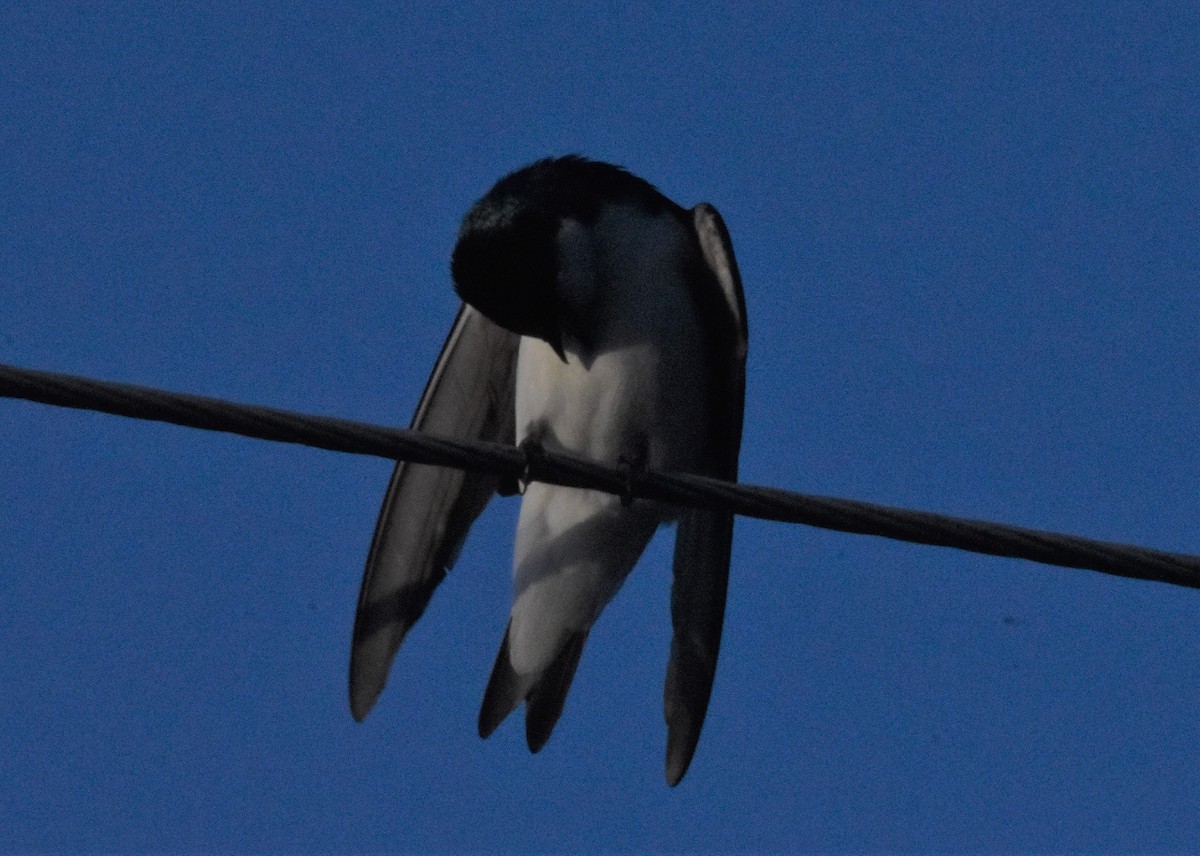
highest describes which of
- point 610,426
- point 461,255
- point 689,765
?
point 461,255

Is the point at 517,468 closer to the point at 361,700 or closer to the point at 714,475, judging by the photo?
the point at 361,700

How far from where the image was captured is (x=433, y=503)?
5539 millimetres

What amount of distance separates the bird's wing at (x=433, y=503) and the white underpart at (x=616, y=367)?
0.68ft

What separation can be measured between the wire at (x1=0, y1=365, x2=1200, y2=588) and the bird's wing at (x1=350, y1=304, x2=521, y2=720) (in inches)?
70.1

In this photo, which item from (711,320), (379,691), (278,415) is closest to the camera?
(278,415)

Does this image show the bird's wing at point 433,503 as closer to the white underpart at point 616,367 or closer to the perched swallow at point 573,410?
the perched swallow at point 573,410

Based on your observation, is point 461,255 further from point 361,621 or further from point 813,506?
point 813,506

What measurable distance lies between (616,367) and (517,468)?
1862 millimetres

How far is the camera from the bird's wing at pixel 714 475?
5.48 meters

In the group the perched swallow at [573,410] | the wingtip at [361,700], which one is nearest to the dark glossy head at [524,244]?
the perched swallow at [573,410]

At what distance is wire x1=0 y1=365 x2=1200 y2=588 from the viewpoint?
10.2 feet

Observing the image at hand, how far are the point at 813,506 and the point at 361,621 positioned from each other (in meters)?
2.16

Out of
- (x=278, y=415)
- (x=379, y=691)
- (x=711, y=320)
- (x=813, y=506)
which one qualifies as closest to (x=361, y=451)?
(x=278, y=415)

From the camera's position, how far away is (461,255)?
531cm
